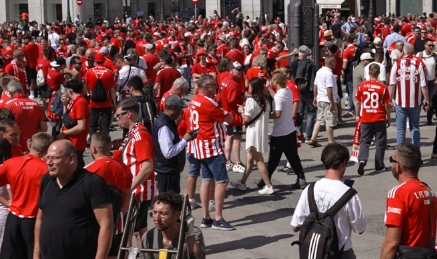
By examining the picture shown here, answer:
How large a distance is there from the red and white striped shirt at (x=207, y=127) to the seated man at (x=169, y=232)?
418cm

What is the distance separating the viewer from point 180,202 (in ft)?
18.9

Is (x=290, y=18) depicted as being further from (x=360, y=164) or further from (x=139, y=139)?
(x=139, y=139)

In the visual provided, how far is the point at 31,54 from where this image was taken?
75.0 ft

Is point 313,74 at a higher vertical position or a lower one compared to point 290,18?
lower

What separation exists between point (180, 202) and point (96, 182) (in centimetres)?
61

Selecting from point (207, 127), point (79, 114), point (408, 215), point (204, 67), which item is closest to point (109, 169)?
point (408, 215)

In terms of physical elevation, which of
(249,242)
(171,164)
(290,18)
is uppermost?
(290,18)

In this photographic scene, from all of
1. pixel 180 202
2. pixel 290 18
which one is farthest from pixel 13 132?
pixel 290 18

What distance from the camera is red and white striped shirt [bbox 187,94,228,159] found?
9.91m

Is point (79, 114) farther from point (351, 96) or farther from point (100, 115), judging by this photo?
point (351, 96)

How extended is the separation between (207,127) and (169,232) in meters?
4.38

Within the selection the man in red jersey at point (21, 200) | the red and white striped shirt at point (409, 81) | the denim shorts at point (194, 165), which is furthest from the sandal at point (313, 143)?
the man in red jersey at point (21, 200)

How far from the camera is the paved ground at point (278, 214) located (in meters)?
9.15

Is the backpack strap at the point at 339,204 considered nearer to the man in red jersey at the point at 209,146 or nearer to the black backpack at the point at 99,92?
the man in red jersey at the point at 209,146
